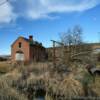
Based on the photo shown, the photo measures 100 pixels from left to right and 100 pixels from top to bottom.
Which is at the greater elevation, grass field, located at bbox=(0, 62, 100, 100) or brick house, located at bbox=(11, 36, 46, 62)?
brick house, located at bbox=(11, 36, 46, 62)

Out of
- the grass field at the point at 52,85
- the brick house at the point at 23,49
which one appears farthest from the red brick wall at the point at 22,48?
the grass field at the point at 52,85

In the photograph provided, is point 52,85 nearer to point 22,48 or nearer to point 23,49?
point 23,49

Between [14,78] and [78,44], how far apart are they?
31.5 m

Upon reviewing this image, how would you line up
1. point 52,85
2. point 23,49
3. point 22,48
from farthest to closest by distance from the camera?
point 22,48
point 23,49
point 52,85

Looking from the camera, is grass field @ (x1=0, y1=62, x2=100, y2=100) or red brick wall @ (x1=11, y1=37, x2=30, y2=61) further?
red brick wall @ (x1=11, y1=37, x2=30, y2=61)

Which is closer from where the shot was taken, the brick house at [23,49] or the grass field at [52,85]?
the grass field at [52,85]

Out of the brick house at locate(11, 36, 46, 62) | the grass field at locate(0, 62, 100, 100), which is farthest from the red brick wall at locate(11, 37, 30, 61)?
the grass field at locate(0, 62, 100, 100)

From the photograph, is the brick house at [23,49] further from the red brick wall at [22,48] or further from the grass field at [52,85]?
the grass field at [52,85]

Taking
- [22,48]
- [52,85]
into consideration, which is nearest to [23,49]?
[22,48]

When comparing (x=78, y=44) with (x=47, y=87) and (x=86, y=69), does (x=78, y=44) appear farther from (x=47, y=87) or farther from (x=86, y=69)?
(x=47, y=87)

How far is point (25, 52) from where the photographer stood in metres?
43.6

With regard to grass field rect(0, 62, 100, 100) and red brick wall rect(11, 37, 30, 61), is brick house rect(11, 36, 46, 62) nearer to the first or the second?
red brick wall rect(11, 37, 30, 61)

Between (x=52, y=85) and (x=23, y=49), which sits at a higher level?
(x=23, y=49)

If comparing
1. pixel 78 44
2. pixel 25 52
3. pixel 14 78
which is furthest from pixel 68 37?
pixel 14 78
